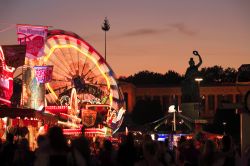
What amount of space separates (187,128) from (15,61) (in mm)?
23241

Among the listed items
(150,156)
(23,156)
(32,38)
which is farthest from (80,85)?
(150,156)

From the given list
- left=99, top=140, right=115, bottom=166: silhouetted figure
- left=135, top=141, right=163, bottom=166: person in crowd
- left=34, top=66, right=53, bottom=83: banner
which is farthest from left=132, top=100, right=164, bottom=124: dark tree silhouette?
left=135, top=141, right=163, bottom=166: person in crowd

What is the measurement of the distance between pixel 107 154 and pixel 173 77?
6334 inches

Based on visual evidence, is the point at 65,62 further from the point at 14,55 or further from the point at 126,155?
the point at 126,155

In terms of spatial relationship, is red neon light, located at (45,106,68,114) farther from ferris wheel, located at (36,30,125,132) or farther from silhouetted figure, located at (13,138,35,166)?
silhouetted figure, located at (13,138,35,166)

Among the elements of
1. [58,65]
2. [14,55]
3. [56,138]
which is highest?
[58,65]

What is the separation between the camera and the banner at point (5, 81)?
3306 cm

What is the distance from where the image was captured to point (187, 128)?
5394 cm

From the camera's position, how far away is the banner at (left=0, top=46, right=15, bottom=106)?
108ft

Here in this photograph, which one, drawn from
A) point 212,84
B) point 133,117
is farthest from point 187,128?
point 212,84

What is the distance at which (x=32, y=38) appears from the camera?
40719 millimetres

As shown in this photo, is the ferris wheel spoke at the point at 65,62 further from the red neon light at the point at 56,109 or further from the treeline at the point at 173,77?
the treeline at the point at 173,77

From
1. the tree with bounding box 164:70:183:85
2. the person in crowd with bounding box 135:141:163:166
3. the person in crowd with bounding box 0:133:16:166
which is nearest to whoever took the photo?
the person in crowd with bounding box 135:141:163:166

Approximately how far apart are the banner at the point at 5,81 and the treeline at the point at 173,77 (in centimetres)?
13164
